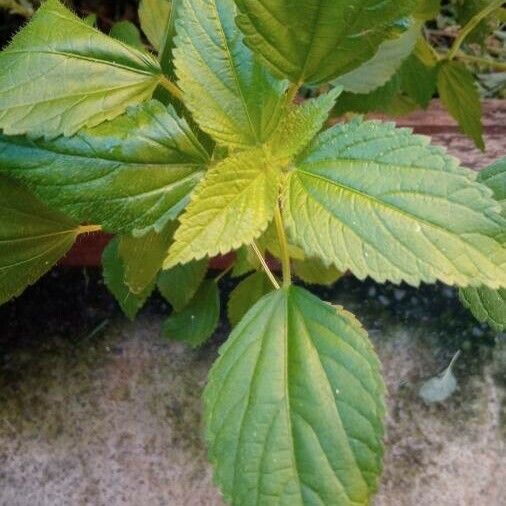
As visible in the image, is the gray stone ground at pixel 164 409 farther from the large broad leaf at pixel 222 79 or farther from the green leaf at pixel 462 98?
the large broad leaf at pixel 222 79

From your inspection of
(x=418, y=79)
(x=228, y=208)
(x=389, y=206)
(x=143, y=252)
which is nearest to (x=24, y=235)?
(x=143, y=252)

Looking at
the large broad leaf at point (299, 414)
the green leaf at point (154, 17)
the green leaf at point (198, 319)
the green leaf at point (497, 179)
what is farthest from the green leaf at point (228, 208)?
the green leaf at point (198, 319)

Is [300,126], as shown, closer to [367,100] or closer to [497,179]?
[497,179]

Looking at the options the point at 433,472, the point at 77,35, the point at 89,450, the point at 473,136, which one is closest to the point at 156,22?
the point at 77,35

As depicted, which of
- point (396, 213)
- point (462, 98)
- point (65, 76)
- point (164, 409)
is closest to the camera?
point (396, 213)

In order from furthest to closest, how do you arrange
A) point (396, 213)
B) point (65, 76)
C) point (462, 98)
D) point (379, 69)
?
point (462, 98) → point (379, 69) → point (65, 76) → point (396, 213)

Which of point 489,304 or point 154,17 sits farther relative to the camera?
point 154,17

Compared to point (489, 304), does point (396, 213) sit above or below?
above

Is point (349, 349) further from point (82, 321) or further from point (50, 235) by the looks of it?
point (82, 321)

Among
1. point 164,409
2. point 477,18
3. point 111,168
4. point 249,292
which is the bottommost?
point 164,409
